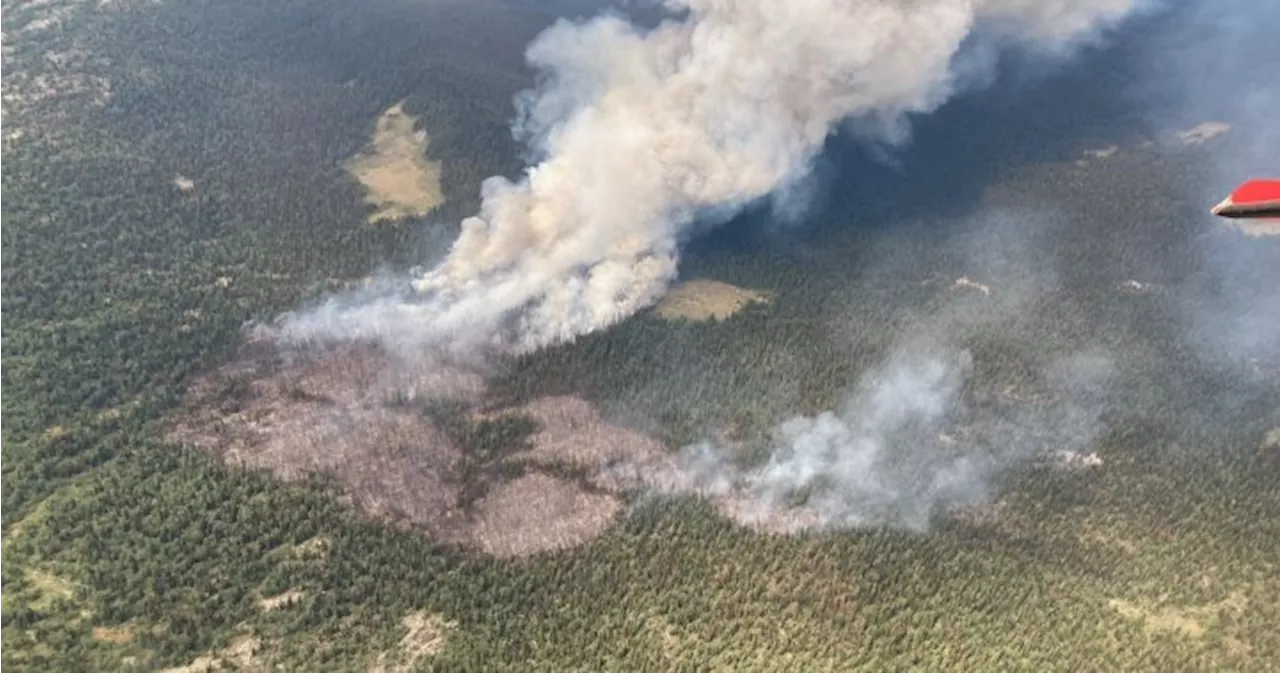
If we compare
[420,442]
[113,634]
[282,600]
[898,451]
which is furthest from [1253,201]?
[113,634]

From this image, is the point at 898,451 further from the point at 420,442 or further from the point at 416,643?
the point at 416,643

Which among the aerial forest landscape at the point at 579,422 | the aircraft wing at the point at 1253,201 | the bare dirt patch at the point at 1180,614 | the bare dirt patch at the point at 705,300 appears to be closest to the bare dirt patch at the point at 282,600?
the aerial forest landscape at the point at 579,422

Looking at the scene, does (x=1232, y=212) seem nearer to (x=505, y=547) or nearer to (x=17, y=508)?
(x=505, y=547)

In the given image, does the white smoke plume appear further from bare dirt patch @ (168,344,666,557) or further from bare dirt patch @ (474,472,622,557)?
bare dirt patch @ (168,344,666,557)

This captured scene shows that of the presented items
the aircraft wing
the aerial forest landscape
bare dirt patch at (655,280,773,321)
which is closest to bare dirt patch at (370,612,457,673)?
the aerial forest landscape

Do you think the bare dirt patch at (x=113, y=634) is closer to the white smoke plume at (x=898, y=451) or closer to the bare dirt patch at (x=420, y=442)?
the bare dirt patch at (x=420, y=442)
